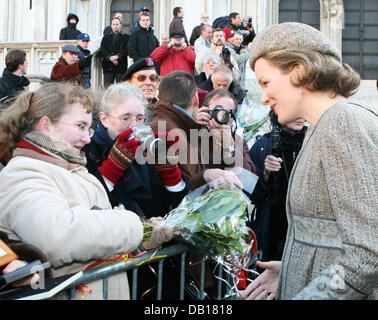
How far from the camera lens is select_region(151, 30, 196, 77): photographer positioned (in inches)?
322

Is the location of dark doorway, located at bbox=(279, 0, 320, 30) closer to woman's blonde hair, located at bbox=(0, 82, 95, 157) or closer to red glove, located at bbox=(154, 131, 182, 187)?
red glove, located at bbox=(154, 131, 182, 187)

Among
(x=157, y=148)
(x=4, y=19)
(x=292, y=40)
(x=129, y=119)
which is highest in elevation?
(x=4, y=19)

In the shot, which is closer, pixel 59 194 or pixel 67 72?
pixel 59 194

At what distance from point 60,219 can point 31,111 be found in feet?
2.38

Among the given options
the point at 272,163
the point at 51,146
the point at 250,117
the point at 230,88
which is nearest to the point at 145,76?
the point at 250,117

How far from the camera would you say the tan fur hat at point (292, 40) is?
1.76 meters

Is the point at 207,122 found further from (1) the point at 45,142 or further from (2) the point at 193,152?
(1) the point at 45,142

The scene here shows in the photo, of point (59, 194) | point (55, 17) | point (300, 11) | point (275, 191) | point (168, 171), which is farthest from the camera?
point (300, 11)

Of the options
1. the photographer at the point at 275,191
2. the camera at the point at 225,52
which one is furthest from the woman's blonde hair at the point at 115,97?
the camera at the point at 225,52

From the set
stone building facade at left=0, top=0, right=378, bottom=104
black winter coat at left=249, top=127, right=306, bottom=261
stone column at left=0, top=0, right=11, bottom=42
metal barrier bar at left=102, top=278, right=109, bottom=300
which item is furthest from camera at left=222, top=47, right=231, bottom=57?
stone column at left=0, top=0, right=11, bottom=42

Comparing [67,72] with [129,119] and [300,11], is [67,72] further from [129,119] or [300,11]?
[300,11]

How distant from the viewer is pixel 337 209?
1547mm

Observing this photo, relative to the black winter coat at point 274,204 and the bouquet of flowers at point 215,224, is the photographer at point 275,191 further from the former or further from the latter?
the bouquet of flowers at point 215,224

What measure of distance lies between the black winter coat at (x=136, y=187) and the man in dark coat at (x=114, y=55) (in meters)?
6.87
